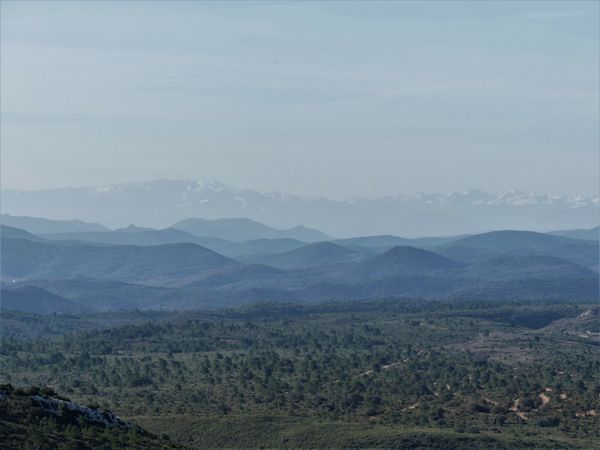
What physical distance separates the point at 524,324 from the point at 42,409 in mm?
142169

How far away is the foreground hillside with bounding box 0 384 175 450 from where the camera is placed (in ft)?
188

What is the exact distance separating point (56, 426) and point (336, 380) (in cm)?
5408

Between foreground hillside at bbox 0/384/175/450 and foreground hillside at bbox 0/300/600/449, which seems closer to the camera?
foreground hillside at bbox 0/384/175/450

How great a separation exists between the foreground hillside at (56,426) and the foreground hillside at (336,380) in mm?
14628

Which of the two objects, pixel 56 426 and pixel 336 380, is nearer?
pixel 56 426

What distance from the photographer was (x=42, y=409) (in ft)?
207

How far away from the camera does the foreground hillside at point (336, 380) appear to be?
8344cm

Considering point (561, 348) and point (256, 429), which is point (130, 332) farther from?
point (256, 429)

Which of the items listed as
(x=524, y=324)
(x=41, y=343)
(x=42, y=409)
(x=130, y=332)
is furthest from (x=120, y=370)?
(x=524, y=324)

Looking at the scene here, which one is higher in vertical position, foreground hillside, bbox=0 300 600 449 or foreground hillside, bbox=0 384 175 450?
foreground hillside, bbox=0 384 175 450

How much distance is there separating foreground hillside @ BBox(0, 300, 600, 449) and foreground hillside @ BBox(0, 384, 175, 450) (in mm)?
14628

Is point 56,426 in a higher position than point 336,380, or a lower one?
higher

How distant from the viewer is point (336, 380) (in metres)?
113

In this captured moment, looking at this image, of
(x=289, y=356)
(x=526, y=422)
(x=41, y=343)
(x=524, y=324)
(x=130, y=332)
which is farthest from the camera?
(x=524, y=324)
